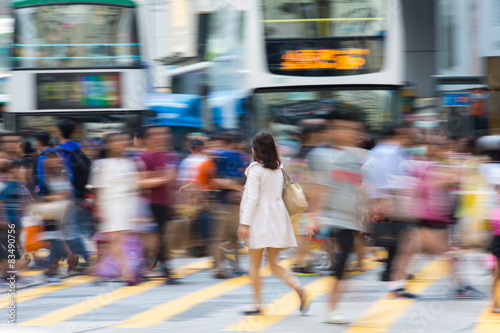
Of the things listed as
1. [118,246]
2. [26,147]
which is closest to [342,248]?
[118,246]

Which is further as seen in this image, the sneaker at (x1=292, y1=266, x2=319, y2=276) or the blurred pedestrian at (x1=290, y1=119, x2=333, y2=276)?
the sneaker at (x1=292, y1=266, x2=319, y2=276)

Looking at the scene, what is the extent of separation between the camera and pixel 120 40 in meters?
15.2

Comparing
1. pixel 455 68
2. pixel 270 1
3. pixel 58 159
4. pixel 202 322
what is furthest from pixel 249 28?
pixel 455 68

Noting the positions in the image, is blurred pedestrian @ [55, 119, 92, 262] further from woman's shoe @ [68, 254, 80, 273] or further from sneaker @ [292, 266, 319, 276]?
sneaker @ [292, 266, 319, 276]

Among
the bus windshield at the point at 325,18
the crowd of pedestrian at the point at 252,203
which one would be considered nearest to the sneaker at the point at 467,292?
the crowd of pedestrian at the point at 252,203

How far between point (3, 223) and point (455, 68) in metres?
15.7

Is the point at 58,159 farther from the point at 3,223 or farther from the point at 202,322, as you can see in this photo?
the point at 202,322

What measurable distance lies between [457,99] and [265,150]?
39.5 ft

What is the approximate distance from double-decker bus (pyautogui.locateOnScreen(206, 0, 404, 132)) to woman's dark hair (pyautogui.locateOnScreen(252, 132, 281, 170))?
5.25m

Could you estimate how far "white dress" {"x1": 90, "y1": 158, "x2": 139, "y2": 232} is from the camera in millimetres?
8477

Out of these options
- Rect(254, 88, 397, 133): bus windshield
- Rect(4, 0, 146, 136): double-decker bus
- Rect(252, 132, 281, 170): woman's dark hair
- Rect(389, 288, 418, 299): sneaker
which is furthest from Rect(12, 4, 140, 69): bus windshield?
Rect(252, 132, 281, 170): woman's dark hair

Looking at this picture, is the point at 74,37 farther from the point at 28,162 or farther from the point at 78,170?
the point at 78,170

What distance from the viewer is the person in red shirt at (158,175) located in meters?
8.98

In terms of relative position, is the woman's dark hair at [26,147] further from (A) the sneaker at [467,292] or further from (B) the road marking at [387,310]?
(A) the sneaker at [467,292]
